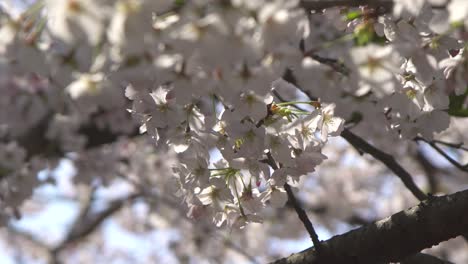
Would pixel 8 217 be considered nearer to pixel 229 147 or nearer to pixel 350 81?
pixel 229 147

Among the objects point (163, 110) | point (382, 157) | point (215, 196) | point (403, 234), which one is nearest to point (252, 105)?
point (163, 110)

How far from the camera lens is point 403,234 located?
1299 mm

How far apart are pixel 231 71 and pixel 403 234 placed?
645mm

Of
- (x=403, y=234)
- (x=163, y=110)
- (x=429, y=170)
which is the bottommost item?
(x=429, y=170)

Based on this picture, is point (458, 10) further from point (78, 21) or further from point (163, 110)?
point (163, 110)

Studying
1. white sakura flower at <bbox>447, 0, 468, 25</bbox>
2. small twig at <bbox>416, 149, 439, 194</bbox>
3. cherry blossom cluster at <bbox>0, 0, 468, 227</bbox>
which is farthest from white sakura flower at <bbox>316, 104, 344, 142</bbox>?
small twig at <bbox>416, 149, 439, 194</bbox>

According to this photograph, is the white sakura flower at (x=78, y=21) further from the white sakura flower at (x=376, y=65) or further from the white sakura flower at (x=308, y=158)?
the white sakura flower at (x=308, y=158)

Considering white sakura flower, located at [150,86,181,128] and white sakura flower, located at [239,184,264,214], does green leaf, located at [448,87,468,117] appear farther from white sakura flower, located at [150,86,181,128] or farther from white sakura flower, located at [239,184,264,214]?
white sakura flower, located at [150,86,181,128]

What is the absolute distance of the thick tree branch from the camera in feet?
4.13

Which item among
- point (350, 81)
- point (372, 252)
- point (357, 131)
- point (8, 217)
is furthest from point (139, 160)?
point (350, 81)

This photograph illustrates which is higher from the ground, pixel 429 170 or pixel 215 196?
pixel 215 196

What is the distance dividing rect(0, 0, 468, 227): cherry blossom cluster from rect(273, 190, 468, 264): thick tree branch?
164 mm

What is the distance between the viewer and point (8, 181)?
2.25 meters

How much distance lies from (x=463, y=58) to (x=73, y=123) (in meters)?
2.39
